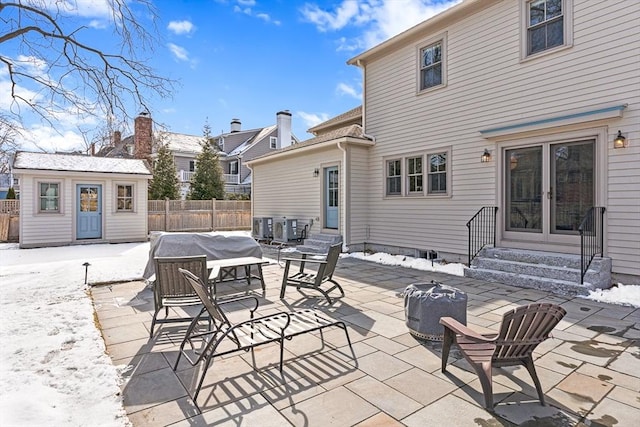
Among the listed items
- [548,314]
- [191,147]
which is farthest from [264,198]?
[191,147]

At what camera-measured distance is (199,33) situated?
822 centimetres

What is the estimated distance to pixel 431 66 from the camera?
30.9 ft

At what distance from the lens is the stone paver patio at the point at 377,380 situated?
8.50 ft

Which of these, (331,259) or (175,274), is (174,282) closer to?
(175,274)

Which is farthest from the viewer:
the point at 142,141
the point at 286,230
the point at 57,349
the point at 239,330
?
the point at 142,141

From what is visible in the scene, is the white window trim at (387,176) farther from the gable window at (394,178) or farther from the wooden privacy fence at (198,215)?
the wooden privacy fence at (198,215)

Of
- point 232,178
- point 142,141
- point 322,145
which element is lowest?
point 322,145

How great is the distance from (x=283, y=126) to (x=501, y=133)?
23.8m

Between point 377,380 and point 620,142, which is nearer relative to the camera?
point 377,380

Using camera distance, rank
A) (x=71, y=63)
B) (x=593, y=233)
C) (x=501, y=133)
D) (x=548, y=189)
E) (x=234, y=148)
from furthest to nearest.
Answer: (x=234, y=148), (x=501, y=133), (x=548, y=189), (x=593, y=233), (x=71, y=63)

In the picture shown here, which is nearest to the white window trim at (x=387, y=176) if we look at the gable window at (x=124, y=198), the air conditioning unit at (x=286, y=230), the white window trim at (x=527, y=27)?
the air conditioning unit at (x=286, y=230)

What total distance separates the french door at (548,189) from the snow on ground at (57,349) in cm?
147

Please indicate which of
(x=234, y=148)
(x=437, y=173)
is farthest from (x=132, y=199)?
(x=234, y=148)

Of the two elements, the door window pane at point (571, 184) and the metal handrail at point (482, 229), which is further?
the metal handrail at point (482, 229)
